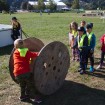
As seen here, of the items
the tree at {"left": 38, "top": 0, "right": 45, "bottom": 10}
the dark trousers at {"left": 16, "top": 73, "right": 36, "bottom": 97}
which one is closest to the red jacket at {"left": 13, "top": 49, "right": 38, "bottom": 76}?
the dark trousers at {"left": 16, "top": 73, "right": 36, "bottom": 97}

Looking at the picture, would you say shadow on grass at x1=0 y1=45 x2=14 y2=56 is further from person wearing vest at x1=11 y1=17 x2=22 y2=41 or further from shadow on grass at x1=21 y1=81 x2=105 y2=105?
shadow on grass at x1=21 y1=81 x2=105 y2=105

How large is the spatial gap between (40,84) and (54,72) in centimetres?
71

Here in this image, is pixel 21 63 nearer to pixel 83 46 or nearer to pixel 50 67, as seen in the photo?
pixel 50 67

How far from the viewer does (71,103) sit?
6.74 metres

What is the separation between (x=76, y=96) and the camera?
718 centimetres

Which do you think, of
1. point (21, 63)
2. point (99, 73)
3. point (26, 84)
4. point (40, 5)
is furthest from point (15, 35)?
point (40, 5)

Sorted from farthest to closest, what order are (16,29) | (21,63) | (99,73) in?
(16,29) → (99,73) → (21,63)

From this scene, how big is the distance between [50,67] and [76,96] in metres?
0.98

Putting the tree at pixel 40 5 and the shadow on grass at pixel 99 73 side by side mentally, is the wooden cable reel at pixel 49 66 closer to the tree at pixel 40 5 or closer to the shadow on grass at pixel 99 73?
the shadow on grass at pixel 99 73

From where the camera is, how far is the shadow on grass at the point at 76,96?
680 cm

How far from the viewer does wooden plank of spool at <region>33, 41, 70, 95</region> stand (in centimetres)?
668

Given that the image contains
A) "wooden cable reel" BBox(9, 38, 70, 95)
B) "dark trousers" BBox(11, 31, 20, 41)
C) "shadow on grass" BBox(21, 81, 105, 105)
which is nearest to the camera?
"wooden cable reel" BBox(9, 38, 70, 95)

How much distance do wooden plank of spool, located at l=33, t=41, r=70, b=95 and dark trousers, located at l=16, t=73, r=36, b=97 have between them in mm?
161

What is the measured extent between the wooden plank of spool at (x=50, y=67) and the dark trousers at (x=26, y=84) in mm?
161
